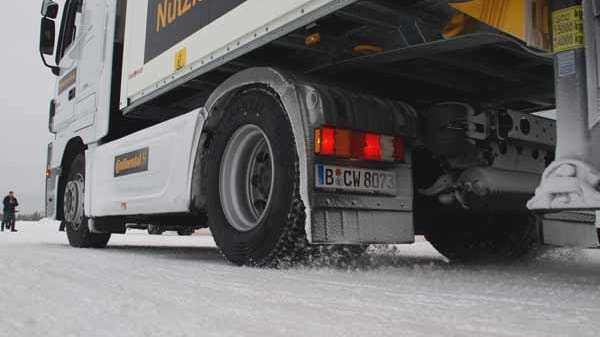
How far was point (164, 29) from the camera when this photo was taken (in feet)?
14.5

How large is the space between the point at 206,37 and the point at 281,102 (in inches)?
32.4

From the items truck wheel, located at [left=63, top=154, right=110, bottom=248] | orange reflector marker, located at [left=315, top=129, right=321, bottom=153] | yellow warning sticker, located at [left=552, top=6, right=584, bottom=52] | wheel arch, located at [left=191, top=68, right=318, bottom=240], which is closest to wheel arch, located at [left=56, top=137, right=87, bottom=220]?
truck wheel, located at [left=63, top=154, right=110, bottom=248]

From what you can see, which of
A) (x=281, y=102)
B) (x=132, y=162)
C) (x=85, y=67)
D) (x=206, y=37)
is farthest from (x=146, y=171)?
(x=85, y=67)

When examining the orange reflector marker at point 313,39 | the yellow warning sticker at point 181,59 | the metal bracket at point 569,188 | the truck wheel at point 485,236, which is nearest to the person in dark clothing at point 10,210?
the yellow warning sticker at point 181,59

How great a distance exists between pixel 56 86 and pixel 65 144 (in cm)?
118

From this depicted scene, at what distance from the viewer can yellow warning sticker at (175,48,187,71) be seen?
4078 mm

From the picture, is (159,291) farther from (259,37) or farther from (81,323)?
(259,37)

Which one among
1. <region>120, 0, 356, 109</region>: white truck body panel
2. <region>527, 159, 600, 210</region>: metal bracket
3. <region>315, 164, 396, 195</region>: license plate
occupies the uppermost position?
<region>120, 0, 356, 109</region>: white truck body panel

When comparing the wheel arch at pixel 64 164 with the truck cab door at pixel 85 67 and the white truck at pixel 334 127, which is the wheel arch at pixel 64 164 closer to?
the truck cab door at pixel 85 67

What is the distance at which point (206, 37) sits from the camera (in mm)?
3805

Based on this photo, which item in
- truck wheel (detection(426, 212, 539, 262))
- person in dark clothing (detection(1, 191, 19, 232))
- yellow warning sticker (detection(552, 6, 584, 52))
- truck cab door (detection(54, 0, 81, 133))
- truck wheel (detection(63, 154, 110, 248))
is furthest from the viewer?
person in dark clothing (detection(1, 191, 19, 232))

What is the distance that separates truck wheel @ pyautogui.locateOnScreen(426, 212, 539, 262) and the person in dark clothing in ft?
44.3

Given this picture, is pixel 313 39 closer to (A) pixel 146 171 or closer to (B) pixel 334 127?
(B) pixel 334 127

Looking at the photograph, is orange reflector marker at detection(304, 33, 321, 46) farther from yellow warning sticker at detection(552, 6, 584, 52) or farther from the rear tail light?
yellow warning sticker at detection(552, 6, 584, 52)
